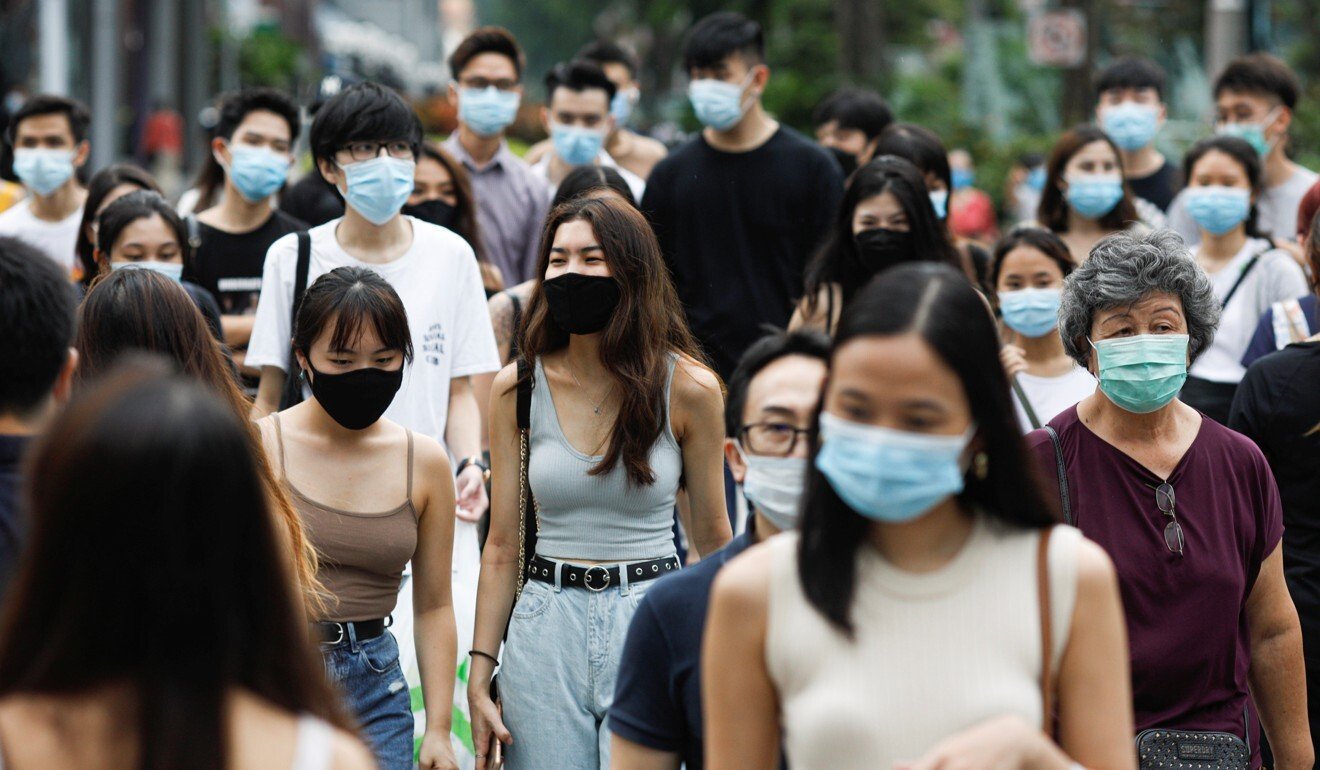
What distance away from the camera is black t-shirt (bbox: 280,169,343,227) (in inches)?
319

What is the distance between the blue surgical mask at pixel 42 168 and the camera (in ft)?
28.2

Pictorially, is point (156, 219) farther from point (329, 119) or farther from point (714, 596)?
point (714, 596)

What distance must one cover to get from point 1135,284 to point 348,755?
2772 millimetres

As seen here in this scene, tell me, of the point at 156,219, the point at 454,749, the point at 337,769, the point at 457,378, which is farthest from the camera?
the point at 156,219

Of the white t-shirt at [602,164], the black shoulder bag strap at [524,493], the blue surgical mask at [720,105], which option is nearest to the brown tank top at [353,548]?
the black shoulder bag strap at [524,493]

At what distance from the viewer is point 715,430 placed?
4836 mm

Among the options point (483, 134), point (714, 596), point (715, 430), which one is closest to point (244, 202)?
point (483, 134)

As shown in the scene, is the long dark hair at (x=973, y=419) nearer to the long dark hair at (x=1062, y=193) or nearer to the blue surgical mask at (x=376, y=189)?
the blue surgical mask at (x=376, y=189)

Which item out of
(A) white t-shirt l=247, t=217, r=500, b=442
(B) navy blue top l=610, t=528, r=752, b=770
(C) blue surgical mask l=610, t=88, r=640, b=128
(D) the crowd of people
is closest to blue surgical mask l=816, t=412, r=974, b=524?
(D) the crowd of people

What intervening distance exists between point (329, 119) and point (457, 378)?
3.66 feet

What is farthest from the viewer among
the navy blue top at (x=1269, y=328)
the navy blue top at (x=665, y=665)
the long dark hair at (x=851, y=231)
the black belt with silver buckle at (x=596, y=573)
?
the long dark hair at (x=851, y=231)

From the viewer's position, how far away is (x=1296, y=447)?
5031 millimetres

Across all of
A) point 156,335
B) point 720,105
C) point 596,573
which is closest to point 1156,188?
point 720,105

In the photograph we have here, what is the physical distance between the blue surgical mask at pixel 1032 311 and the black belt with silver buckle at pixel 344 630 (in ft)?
10.3
